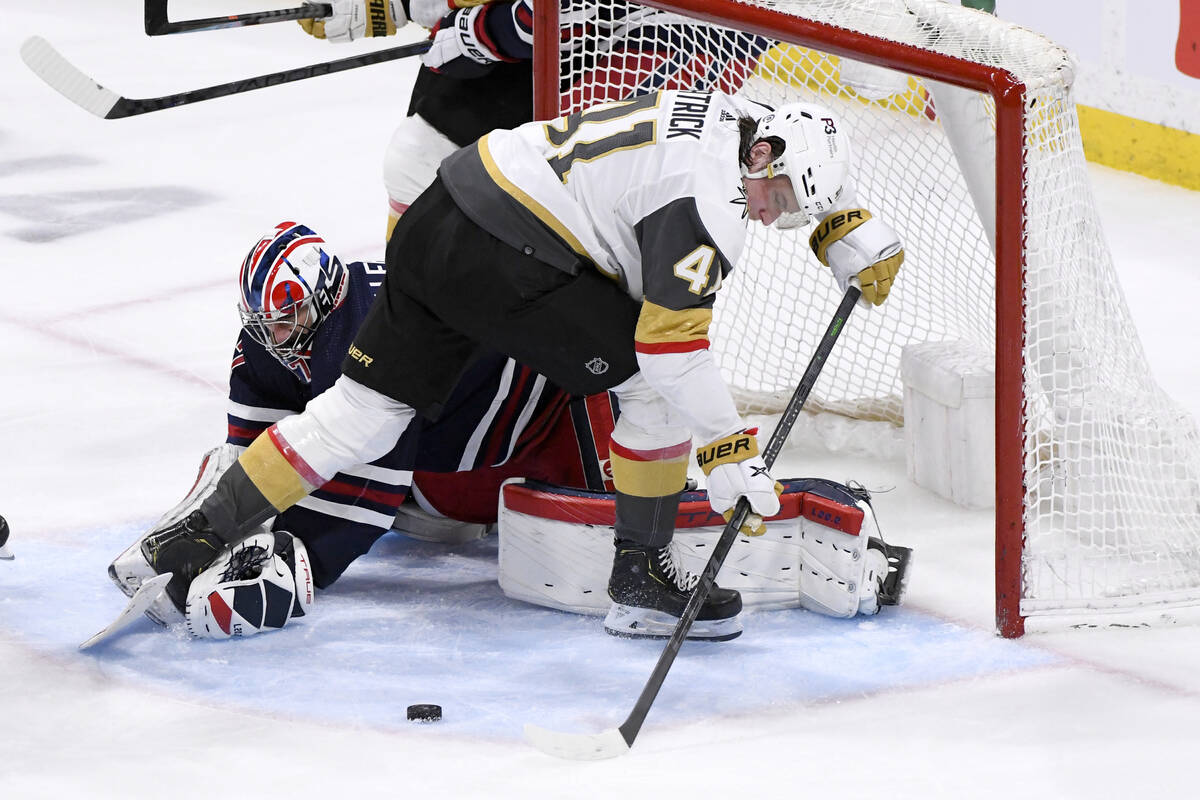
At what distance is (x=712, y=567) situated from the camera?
2.78 metres

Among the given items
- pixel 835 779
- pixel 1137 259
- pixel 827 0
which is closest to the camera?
pixel 835 779

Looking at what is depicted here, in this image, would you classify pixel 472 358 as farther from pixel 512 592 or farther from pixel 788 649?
pixel 788 649

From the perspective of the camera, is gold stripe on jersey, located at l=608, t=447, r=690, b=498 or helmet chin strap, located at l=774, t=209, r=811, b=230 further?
gold stripe on jersey, located at l=608, t=447, r=690, b=498

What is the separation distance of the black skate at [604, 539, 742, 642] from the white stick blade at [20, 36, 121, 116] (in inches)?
76.8

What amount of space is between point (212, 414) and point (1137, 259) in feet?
8.70

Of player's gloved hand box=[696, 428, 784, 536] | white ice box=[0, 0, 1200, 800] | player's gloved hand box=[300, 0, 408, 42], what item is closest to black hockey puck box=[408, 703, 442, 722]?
white ice box=[0, 0, 1200, 800]

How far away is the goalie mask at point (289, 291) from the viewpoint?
9.86 ft

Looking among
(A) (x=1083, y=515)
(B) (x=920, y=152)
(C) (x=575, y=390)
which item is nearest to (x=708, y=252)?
(C) (x=575, y=390)

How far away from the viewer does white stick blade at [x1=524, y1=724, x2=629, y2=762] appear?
2539 millimetres

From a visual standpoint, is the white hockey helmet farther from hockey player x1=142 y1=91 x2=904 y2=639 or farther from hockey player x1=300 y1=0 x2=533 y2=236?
hockey player x1=300 y1=0 x2=533 y2=236

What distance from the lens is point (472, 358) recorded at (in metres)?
2.97

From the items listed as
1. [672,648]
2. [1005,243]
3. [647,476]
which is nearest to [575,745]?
[672,648]

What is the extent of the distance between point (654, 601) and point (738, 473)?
0.38 m

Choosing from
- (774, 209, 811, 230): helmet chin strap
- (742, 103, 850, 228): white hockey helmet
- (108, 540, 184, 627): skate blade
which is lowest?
(108, 540, 184, 627): skate blade
